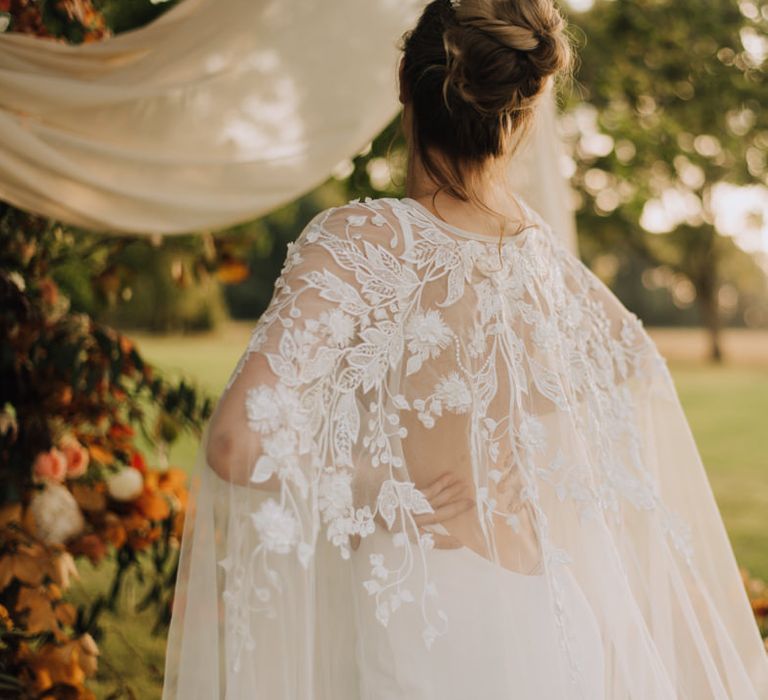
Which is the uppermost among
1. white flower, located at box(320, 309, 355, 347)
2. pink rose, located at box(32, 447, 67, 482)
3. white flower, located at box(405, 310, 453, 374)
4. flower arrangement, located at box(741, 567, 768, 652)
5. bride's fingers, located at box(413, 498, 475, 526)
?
white flower, located at box(320, 309, 355, 347)

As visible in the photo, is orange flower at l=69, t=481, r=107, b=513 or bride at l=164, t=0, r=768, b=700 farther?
orange flower at l=69, t=481, r=107, b=513

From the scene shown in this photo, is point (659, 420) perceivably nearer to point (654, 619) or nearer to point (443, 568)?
point (654, 619)

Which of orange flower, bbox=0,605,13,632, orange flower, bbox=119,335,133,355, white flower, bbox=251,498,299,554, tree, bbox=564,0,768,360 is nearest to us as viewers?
white flower, bbox=251,498,299,554

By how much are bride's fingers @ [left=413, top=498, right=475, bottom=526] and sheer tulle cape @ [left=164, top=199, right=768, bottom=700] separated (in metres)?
0.01

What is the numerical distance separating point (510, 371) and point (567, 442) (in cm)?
18

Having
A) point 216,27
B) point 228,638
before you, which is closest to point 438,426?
point 228,638

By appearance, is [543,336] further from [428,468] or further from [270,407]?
[270,407]

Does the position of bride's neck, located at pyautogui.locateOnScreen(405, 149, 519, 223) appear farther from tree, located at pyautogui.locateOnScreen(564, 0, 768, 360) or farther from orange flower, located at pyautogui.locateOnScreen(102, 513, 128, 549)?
tree, located at pyautogui.locateOnScreen(564, 0, 768, 360)

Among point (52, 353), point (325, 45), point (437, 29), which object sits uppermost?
point (437, 29)

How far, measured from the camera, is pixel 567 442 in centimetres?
168

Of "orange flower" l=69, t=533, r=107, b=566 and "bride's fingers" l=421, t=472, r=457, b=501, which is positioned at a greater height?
"bride's fingers" l=421, t=472, r=457, b=501

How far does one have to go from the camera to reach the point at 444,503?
5.06 ft

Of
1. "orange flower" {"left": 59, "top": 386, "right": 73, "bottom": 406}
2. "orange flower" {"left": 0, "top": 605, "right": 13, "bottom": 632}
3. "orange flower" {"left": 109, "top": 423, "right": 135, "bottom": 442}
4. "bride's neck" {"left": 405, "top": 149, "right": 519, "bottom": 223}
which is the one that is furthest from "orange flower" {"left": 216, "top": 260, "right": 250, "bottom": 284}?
"bride's neck" {"left": 405, "top": 149, "right": 519, "bottom": 223}

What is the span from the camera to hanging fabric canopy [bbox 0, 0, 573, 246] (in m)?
2.21
